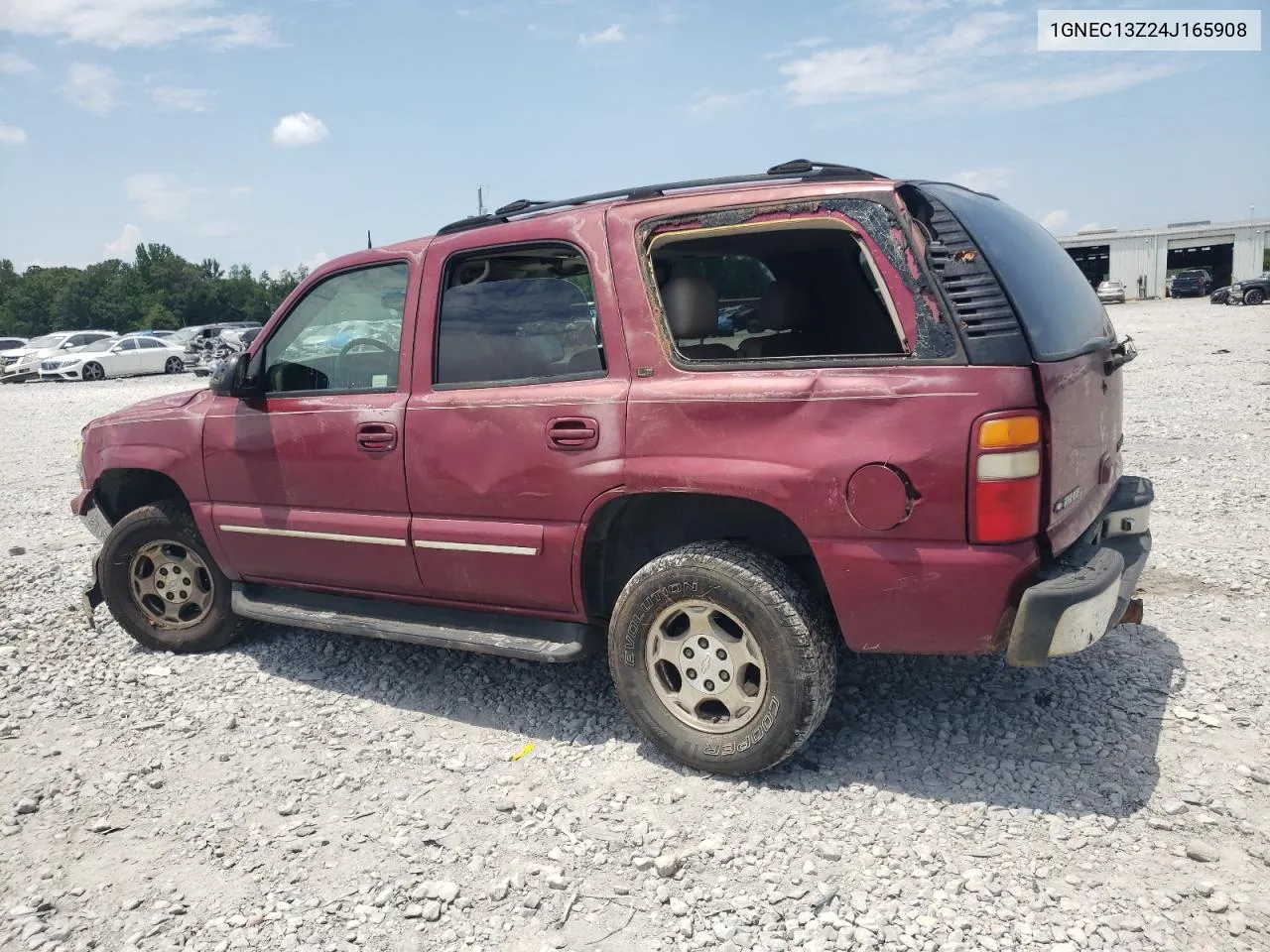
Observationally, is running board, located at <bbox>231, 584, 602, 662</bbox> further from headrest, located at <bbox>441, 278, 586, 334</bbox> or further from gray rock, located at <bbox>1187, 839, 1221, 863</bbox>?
gray rock, located at <bbox>1187, 839, 1221, 863</bbox>

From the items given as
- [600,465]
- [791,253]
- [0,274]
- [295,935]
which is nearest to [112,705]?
[295,935]

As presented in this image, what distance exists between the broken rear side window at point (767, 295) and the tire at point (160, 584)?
283 centimetres

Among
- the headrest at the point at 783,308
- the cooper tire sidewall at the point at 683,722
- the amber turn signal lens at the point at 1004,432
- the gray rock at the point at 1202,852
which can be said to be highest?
the headrest at the point at 783,308

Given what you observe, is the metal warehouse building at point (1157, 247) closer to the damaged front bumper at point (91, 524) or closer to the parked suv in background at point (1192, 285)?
the parked suv in background at point (1192, 285)

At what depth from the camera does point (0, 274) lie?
113 m

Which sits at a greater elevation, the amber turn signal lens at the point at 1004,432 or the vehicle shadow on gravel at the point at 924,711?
the amber turn signal lens at the point at 1004,432

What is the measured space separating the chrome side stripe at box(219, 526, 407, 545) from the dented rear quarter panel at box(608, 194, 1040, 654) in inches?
50.1

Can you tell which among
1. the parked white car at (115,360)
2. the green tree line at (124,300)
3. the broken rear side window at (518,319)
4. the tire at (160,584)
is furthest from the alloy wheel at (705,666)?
the green tree line at (124,300)

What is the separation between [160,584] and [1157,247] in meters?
68.9

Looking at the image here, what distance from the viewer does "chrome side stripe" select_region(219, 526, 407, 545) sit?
3970 mm

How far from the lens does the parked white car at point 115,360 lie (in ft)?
90.0

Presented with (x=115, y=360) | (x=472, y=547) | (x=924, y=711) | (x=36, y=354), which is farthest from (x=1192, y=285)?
(x=472, y=547)

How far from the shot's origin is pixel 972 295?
2.89 m

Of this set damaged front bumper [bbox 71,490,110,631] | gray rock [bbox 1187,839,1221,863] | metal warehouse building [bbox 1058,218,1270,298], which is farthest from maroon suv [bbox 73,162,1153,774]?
metal warehouse building [bbox 1058,218,1270,298]
